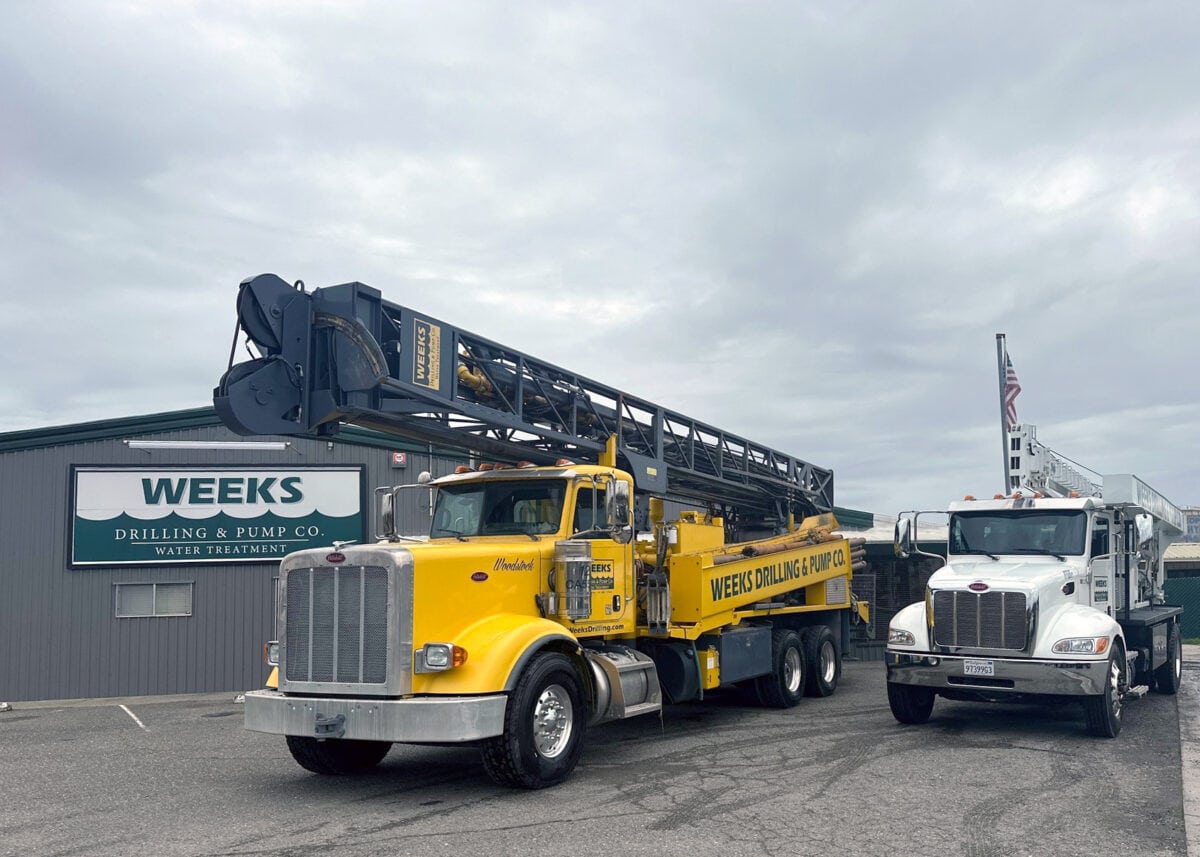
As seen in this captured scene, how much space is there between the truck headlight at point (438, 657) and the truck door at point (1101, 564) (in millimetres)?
7479

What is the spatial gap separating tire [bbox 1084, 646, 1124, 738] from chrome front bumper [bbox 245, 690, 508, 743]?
5.99m

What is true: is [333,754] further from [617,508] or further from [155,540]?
[155,540]

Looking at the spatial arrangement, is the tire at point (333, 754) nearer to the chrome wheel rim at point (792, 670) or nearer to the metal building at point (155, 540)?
the chrome wheel rim at point (792, 670)

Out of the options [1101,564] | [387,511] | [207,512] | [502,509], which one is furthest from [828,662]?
[207,512]

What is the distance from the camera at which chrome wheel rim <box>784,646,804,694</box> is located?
43.3 ft

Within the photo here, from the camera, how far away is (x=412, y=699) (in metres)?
7.71

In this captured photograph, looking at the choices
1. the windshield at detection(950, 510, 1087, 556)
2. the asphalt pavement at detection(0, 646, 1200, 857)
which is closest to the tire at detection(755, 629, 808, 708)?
the asphalt pavement at detection(0, 646, 1200, 857)

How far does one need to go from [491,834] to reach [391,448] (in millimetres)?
12487

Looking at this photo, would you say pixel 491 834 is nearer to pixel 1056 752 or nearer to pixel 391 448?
pixel 1056 752

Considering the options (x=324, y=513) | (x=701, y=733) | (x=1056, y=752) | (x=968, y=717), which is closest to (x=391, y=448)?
(x=324, y=513)

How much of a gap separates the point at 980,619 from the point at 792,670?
340cm

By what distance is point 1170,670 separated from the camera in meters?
13.5

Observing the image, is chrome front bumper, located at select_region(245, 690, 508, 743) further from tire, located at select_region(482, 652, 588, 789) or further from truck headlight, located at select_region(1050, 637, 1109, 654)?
truck headlight, located at select_region(1050, 637, 1109, 654)

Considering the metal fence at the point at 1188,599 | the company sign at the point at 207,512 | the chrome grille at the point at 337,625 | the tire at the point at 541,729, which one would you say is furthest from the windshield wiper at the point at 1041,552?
the metal fence at the point at 1188,599
